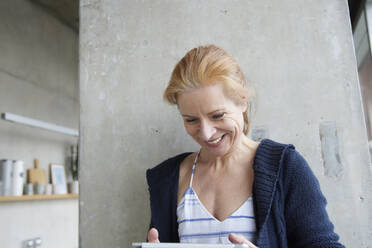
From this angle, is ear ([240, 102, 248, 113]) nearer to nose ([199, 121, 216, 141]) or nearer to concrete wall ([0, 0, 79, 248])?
nose ([199, 121, 216, 141])

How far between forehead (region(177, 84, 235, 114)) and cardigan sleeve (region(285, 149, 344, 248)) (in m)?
0.30

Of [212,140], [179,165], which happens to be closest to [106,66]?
[179,165]

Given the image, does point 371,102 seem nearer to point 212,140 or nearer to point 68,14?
point 212,140

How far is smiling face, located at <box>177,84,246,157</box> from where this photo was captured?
112 centimetres

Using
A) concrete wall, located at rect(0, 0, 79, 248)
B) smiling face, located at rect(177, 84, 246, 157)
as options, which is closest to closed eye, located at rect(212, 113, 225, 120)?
smiling face, located at rect(177, 84, 246, 157)

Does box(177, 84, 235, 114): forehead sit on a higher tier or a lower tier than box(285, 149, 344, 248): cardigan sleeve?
higher

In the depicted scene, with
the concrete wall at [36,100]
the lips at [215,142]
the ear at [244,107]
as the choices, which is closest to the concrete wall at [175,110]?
the ear at [244,107]

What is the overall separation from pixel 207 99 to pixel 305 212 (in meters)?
0.48

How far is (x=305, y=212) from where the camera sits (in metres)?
1.04

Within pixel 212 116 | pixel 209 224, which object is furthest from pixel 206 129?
pixel 209 224

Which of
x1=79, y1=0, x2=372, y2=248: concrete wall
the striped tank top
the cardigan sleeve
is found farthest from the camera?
x1=79, y1=0, x2=372, y2=248: concrete wall

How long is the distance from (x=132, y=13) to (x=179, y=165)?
900mm

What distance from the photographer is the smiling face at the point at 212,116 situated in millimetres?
1116

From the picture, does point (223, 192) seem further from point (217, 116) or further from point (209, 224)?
point (217, 116)
